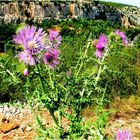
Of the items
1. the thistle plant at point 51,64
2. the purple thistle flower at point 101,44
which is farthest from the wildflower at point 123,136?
the purple thistle flower at point 101,44

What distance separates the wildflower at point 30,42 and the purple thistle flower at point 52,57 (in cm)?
20

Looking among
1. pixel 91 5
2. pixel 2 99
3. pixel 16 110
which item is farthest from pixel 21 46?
pixel 91 5

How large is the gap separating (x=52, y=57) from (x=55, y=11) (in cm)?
7036

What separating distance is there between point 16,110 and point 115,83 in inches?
76.2

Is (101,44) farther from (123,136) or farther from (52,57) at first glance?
(123,136)

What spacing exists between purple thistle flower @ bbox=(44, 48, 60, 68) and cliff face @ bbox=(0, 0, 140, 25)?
5921 cm

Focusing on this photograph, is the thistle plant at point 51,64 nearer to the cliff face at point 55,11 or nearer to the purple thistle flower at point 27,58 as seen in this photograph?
the purple thistle flower at point 27,58

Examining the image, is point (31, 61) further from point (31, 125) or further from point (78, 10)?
point (78, 10)

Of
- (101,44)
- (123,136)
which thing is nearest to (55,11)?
(101,44)

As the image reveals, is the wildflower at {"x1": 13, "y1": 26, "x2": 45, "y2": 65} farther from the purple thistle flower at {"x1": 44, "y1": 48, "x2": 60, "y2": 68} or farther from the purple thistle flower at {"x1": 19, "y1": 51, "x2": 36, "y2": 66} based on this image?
the purple thistle flower at {"x1": 44, "y1": 48, "x2": 60, "y2": 68}

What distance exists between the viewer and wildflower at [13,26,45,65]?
8.33ft

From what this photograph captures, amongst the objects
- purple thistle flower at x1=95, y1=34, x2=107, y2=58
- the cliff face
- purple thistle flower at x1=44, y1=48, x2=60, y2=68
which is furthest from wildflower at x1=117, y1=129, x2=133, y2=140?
the cliff face

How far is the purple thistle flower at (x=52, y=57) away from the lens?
9.35ft

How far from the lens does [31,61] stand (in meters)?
2.59
